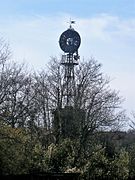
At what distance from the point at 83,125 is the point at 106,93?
3631 millimetres

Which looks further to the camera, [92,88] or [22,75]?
[22,75]

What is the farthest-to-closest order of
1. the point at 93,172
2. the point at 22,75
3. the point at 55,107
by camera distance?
1. the point at 22,75
2. the point at 55,107
3. the point at 93,172

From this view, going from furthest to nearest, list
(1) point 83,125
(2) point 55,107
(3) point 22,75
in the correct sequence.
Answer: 1. (3) point 22,75
2. (2) point 55,107
3. (1) point 83,125

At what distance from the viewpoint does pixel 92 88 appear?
4303 cm

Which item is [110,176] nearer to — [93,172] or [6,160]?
[93,172]

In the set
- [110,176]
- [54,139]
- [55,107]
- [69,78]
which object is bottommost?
[110,176]

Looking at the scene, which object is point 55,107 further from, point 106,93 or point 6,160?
point 6,160

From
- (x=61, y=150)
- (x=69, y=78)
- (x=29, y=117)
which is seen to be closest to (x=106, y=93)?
(x=69, y=78)

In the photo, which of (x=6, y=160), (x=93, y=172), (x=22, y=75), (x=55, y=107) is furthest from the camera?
(x=22, y=75)

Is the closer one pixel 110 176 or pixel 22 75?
pixel 110 176

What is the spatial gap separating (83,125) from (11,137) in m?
14.2

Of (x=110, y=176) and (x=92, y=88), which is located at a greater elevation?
(x=92, y=88)

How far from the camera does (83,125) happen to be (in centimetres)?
4147

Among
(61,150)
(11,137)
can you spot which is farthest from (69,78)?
(11,137)
